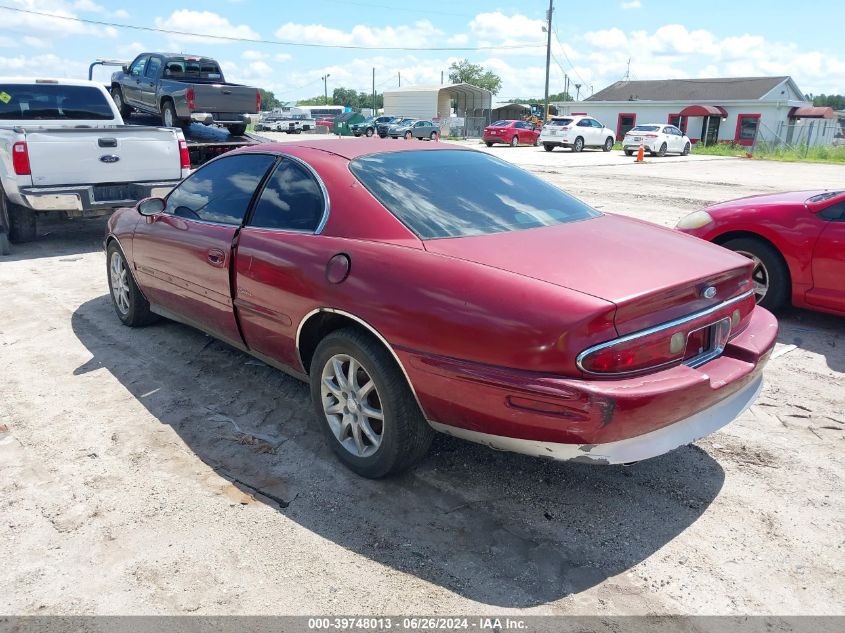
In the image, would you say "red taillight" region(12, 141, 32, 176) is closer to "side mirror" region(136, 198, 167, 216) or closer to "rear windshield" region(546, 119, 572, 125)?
"side mirror" region(136, 198, 167, 216)

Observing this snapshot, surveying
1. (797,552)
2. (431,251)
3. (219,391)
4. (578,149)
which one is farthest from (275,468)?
(578,149)

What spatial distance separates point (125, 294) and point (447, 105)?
2211 inches

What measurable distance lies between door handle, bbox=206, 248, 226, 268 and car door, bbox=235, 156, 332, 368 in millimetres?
162

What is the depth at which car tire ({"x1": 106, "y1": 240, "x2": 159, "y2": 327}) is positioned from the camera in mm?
5289

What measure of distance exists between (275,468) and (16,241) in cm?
742

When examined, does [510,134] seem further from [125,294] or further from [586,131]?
[125,294]

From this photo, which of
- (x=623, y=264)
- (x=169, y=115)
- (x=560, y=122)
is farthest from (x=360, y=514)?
(x=560, y=122)

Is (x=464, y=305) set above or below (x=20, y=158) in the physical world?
below

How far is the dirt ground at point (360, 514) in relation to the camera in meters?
2.53

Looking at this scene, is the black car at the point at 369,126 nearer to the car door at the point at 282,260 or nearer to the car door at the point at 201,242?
the car door at the point at 201,242

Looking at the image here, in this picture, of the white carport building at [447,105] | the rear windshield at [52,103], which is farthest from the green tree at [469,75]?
the rear windshield at [52,103]

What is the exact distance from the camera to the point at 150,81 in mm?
14703

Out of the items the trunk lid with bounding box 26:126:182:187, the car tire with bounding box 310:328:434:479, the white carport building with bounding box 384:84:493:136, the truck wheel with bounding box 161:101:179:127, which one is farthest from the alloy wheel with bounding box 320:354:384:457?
the white carport building with bounding box 384:84:493:136

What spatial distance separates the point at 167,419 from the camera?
3.95m
